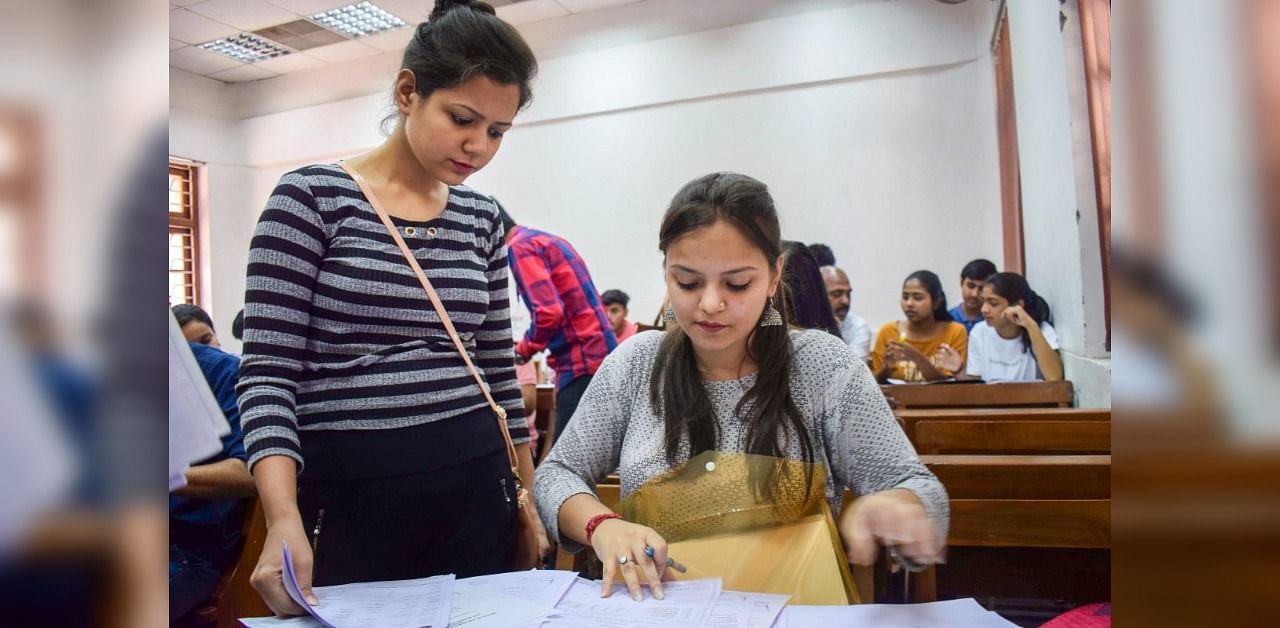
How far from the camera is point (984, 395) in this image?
1467 mm

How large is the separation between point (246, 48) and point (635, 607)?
605mm

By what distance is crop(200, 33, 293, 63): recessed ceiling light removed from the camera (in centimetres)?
68

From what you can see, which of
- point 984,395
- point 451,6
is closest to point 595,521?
point 451,6

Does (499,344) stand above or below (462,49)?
below

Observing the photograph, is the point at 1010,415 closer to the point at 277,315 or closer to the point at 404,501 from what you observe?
the point at 404,501

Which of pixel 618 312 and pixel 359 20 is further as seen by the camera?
pixel 618 312

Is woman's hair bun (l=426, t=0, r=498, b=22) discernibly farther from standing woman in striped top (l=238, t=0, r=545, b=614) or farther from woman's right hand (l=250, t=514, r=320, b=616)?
woman's right hand (l=250, t=514, r=320, b=616)

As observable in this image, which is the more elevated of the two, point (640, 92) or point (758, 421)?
point (640, 92)

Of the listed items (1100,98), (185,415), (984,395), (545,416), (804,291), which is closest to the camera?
(185,415)

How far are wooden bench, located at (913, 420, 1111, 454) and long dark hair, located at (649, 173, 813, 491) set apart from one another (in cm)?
42
